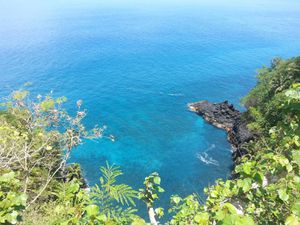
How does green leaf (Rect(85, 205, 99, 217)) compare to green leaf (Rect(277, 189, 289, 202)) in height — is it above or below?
below

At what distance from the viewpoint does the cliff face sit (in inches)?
1585

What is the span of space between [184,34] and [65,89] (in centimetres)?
5722

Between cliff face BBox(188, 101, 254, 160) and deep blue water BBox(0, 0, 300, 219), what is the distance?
152 cm

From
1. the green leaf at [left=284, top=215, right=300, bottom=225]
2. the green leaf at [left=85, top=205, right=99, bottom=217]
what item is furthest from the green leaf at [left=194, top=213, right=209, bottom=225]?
the green leaf at [left=85, top=205, right=99, bottom=217]

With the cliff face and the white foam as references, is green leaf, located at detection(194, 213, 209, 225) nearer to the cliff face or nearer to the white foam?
the white foam

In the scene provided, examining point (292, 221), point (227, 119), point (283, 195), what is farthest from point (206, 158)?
point (292, 221)

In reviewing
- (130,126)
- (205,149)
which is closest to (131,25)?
(130,126)

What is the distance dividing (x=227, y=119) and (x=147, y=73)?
81.8 feet

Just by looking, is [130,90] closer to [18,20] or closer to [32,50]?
[32,50]

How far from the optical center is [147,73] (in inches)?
2571

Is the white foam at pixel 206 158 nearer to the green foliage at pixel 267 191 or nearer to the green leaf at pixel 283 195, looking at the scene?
the green foliage at pixel 267 191

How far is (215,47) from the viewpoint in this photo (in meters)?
84.1

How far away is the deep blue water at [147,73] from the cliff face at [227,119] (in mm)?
1518

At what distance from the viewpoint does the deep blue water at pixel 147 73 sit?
38.4 m
